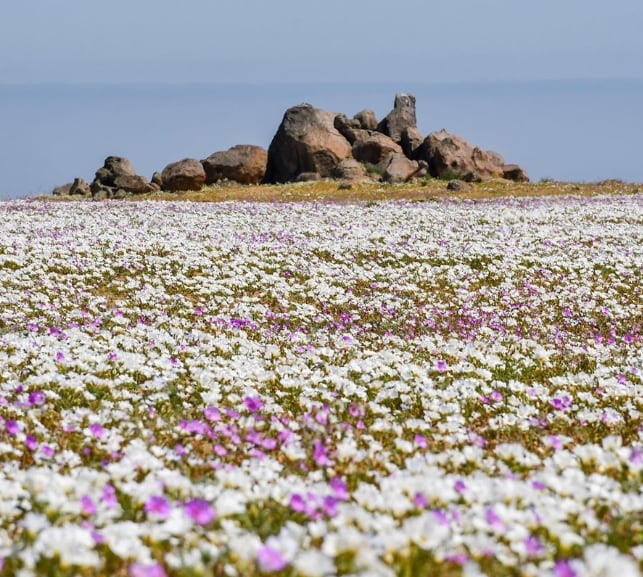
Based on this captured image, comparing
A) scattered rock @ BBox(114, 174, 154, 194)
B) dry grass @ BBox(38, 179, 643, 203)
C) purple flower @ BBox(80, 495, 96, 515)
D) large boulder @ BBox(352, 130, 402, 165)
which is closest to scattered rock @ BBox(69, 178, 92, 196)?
dry grass @ BBox(38, 179, 643, 203)

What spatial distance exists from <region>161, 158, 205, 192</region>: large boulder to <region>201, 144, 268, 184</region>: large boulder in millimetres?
3254

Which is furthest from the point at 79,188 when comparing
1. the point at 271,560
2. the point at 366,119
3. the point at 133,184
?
the point at 271,560

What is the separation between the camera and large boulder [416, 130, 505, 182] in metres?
52.0

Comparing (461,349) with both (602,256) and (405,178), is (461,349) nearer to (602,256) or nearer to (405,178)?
(602,256)

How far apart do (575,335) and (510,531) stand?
9.73 m

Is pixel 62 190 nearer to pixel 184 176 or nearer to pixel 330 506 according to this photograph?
pixel 184 176

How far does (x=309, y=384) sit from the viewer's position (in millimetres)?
8586

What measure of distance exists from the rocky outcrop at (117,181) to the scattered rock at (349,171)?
41.5ft

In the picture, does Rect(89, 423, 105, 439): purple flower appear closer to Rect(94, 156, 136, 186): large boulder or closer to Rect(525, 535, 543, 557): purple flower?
Rect(525, 535, 543, 557): purple flower

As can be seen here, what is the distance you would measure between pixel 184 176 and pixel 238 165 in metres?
6.25

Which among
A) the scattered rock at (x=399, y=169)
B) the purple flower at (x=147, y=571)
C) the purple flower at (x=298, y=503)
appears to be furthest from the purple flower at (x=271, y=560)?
the scattered rock at (x=399, y=169)

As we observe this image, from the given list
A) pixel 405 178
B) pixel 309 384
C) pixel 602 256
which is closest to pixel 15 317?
pixel 309 384

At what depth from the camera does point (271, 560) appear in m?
3.29

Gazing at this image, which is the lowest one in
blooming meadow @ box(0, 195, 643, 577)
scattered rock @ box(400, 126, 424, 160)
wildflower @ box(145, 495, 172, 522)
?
blooming meadow @ box(0, 195, 643, 577)
